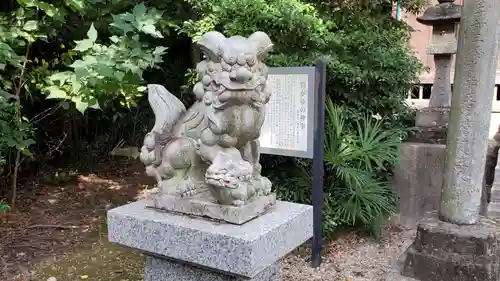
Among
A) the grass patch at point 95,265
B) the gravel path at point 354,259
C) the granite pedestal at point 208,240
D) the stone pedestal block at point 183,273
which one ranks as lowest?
the gravel path at point 354,259

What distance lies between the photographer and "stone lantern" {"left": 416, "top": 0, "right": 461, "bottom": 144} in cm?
423

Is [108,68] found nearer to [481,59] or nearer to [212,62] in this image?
[212,62]

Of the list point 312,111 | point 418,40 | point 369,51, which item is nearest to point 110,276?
point 312,111

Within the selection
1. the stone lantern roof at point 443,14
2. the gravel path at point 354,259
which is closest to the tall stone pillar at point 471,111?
the gravel path at point 354,259

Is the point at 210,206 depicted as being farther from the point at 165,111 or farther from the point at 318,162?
the point at 318,162

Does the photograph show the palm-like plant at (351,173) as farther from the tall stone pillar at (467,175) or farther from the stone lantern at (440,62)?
the tall stone pillar at (467,175)

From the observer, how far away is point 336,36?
402cm

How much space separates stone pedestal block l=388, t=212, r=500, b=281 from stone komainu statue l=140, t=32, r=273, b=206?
165 cm

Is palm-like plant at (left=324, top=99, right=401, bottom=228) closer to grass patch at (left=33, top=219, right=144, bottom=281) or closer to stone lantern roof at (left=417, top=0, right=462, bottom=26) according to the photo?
stone lantern roof at (left=417, top=0, right=462, bottom=26)

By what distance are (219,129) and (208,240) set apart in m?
0.50

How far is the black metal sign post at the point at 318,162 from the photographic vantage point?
11.0ft

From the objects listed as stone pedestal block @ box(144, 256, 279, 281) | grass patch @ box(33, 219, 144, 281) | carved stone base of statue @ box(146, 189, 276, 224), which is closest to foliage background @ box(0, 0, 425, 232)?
grass patch @ box(33, 219, 144, 281)

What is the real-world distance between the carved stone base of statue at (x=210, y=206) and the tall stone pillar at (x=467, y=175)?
5.26 feet

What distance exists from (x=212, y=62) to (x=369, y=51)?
254 centimetres
